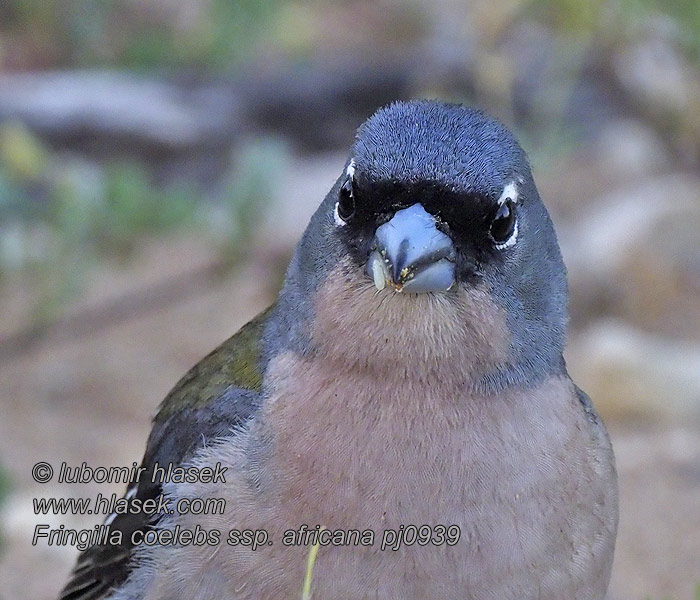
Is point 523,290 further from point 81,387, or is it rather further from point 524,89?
point 524,89

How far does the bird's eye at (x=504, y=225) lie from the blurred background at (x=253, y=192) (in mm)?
2374

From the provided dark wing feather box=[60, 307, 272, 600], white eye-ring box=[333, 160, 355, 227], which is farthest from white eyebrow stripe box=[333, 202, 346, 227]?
dark wing feather box=[60, 307, 272, 600]

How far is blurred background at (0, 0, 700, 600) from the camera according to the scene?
234 inches

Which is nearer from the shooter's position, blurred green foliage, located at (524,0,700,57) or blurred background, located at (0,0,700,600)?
blurred background, located at (0,0,700,600)

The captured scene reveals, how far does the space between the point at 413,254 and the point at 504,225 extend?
15.7 inches

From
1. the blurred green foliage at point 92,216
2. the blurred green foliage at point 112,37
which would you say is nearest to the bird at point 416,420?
the blurred green foliage at point 92,216

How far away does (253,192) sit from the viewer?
5.98 m

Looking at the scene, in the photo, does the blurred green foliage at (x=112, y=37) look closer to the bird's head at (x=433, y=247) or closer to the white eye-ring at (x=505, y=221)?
the bird's head at (x=433, y=247)

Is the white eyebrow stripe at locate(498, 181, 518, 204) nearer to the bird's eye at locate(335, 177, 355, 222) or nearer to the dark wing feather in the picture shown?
the bird's eye at locate(335, 177, 355, 222)

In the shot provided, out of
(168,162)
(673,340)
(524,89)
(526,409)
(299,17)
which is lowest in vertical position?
(526,409)

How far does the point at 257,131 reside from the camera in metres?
9.12

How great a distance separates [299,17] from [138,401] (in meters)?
5.69

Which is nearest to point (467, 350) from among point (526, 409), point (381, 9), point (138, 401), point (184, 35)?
point (526, 409)

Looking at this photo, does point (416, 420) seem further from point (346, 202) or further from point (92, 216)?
point (92, 216)
